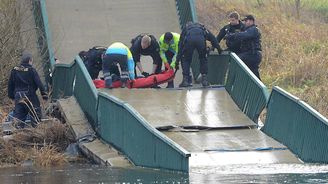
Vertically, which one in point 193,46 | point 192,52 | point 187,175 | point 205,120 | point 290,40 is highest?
point 193,46

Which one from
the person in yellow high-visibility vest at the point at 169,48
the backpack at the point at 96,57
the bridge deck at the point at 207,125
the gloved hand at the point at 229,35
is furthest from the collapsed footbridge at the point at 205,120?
the person in yellow high-visibility vest at the point at 169,48

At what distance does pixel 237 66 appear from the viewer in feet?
59.5

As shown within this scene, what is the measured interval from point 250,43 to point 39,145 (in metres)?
4.90

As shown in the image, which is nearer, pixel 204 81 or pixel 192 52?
pixel 204 81

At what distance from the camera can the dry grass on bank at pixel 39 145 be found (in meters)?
16.5

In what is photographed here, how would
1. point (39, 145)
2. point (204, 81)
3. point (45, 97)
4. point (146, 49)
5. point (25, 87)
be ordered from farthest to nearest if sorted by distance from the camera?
point (146, 49) → point (204, 81) → point (45, 97) → point (25, 87) → point (39, 145)

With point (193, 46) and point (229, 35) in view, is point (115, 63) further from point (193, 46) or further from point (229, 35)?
point (229, 35)

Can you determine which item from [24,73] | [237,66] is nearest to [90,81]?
[24,73]

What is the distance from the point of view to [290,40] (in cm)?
2870

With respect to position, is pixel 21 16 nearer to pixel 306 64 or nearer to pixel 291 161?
pixel 306 64

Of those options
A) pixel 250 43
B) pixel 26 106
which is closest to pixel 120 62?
pixel 26 106

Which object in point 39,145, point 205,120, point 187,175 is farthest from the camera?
point 39,145

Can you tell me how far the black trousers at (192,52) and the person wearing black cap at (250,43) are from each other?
665 mm

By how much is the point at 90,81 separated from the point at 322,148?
5058mm
